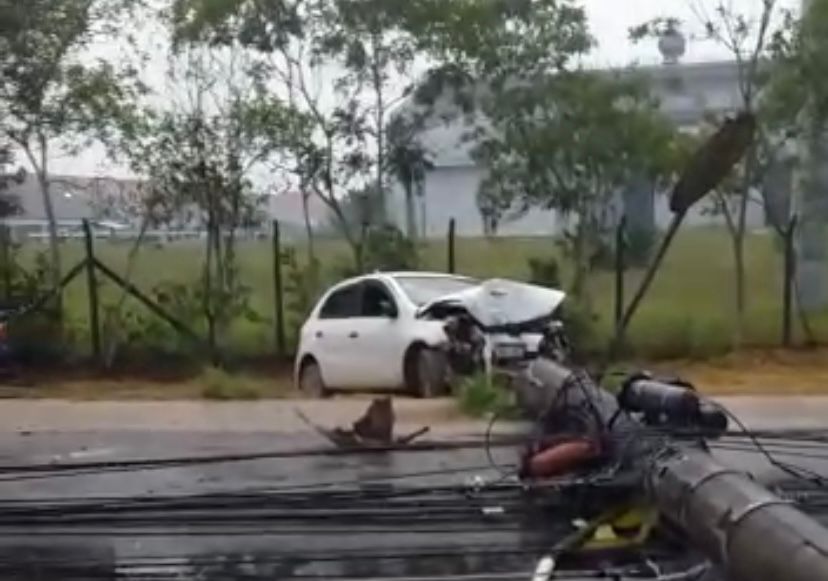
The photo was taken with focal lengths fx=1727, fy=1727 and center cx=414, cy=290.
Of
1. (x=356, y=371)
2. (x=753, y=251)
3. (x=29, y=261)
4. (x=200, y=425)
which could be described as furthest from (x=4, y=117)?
(x=753, y=251)

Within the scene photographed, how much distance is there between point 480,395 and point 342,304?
4866mm

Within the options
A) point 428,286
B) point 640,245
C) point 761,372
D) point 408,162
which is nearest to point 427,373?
point 428,286

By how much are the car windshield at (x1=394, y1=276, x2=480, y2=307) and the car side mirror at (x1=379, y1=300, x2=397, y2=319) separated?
0.70ft

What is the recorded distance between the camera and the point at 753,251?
23.5 m

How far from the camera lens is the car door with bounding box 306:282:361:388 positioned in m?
19.0

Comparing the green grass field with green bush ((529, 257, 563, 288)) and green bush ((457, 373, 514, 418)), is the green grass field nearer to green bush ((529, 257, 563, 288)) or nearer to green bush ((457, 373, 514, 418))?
green bush ((529, 257, 563, 288))

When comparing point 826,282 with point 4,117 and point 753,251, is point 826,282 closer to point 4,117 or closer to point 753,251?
point 753,251

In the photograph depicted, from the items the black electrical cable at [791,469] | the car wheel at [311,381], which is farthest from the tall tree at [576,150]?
the black electrical cable at [791,469]

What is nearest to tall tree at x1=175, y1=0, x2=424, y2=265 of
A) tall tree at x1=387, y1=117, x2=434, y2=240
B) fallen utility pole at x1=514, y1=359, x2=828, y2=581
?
→ tall tree at x1=387, y1=117, x2=434, y2=240

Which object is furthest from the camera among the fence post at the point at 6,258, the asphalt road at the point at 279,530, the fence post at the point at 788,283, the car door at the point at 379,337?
the fence post at the point at 6,258

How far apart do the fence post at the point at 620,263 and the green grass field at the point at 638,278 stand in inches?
4.4

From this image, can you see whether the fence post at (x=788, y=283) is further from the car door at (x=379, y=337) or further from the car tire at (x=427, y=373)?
the car tire at (x=427, y=373)

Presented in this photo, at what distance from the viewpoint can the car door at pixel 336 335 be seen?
18969mm

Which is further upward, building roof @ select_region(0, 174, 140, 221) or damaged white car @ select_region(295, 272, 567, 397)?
building roof @ select_region(0, 174, 140, 221)
